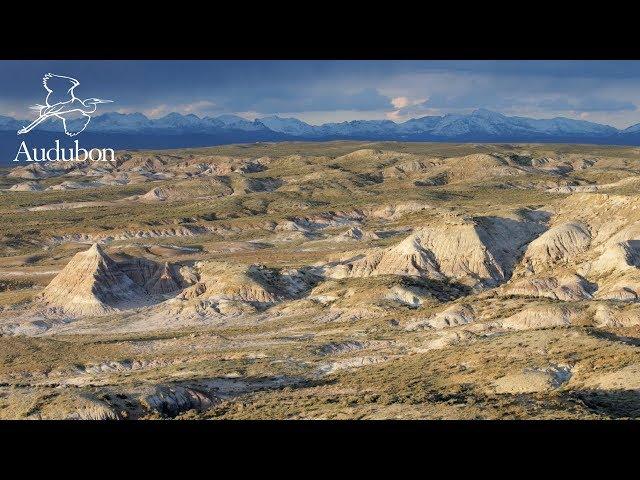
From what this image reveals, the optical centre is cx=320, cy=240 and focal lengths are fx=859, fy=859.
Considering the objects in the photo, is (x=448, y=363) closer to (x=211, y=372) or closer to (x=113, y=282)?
(x=211, y=372)

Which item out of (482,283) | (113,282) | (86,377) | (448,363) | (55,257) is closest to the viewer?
(448,363)
